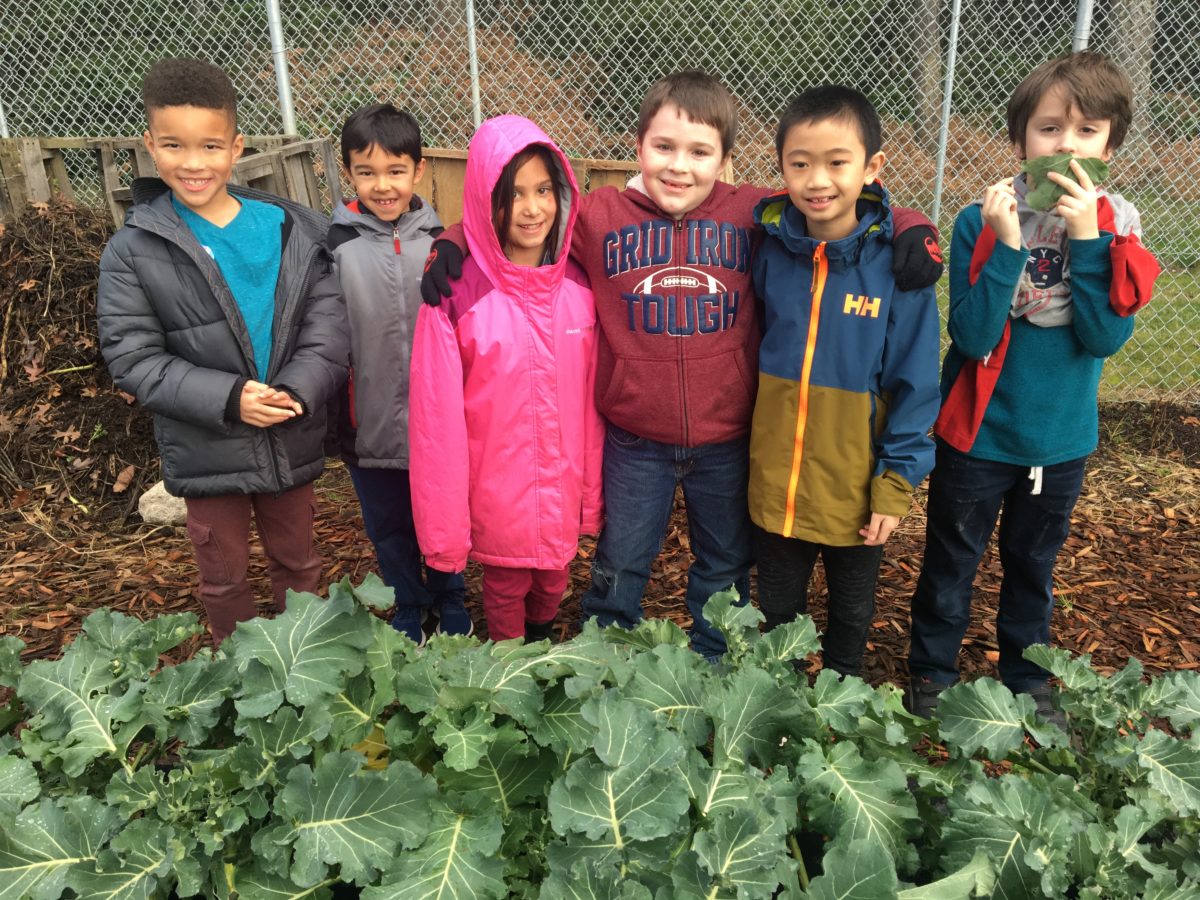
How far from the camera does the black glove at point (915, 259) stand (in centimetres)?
242

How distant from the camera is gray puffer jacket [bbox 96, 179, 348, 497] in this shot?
2.63 metres

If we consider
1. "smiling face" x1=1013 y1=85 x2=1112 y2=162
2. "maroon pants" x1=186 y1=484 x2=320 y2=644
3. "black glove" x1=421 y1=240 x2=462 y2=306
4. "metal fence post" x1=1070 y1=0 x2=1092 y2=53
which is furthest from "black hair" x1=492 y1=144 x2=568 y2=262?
"metal fence post" x1=1070 y1=0 x2=1092 y2=53

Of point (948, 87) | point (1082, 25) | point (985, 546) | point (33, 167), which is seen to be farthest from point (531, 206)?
point (33, 167)

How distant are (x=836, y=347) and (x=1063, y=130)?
0.81 m

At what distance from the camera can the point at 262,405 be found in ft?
8.78

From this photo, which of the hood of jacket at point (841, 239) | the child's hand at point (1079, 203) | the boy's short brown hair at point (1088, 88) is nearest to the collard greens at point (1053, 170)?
the child's hand at point (1079, 203)

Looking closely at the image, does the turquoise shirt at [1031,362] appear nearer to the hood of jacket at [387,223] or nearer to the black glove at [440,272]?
the black glove at [440,272]

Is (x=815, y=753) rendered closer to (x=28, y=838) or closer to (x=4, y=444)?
(x=28, y=838)

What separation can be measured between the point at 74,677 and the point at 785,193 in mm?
2054

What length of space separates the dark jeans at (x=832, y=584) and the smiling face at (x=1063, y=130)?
1.20 meters

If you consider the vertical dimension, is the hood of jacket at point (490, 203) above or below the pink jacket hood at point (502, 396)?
above

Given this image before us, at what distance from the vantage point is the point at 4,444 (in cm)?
472

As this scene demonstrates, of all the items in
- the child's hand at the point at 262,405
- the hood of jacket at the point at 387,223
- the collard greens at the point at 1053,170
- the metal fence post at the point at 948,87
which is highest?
the metal fence post at the point at 948,87

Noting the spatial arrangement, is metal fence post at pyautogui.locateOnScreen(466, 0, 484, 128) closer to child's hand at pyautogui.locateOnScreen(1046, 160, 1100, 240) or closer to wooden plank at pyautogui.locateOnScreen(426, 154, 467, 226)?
wooden plank at pyautogui.locateOnScreen(426, 154, 467, 226)
